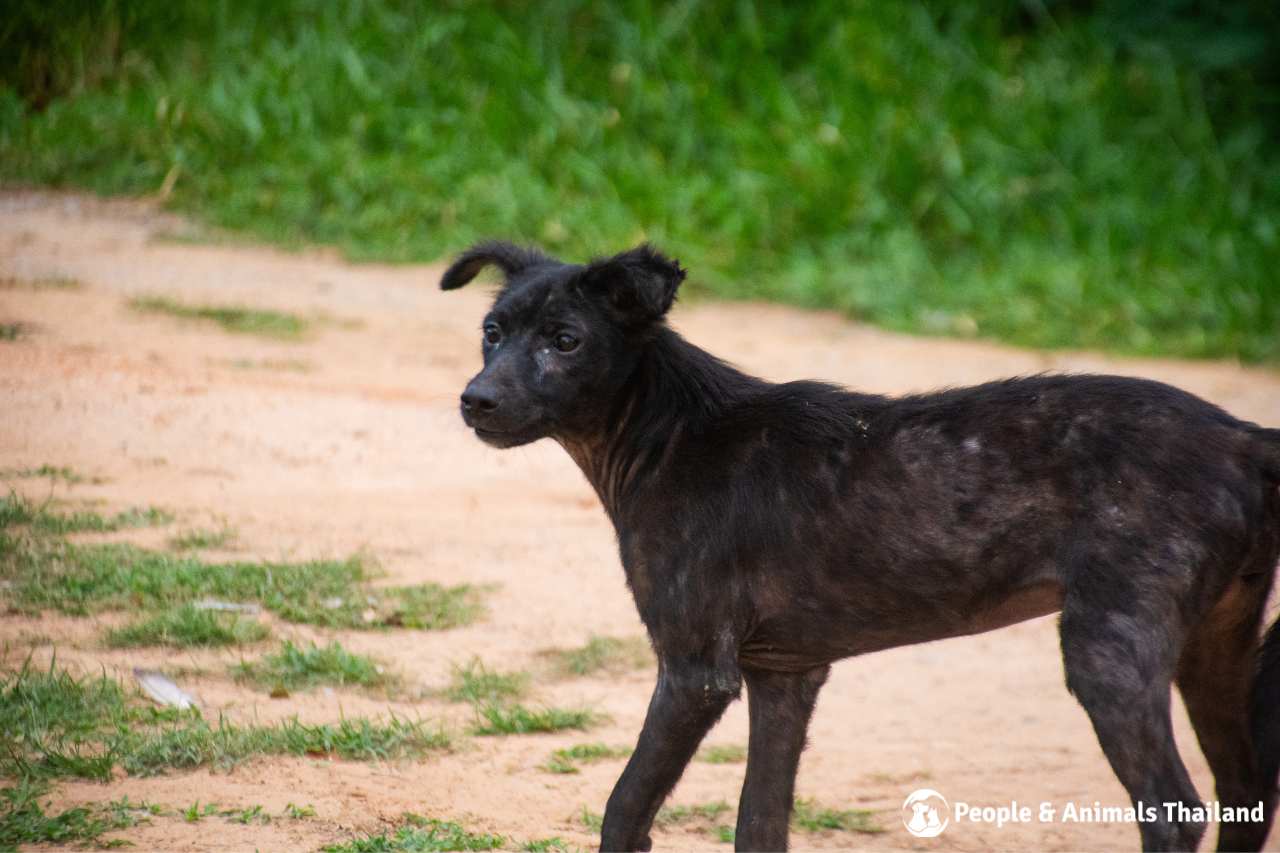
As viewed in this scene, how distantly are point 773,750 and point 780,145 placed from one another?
28.7 ft

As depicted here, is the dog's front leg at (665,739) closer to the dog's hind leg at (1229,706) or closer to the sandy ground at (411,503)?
the sandy ground at (411,503)

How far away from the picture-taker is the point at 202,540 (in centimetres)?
699

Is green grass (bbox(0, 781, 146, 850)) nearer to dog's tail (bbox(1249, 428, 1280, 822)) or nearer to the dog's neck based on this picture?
the dog's neck

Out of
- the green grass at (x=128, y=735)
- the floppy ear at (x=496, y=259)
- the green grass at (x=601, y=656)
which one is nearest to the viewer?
the green grass at (x=128, y=735)

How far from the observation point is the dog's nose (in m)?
4.90

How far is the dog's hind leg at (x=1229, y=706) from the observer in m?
4.65

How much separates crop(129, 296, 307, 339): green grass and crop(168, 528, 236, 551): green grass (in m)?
2.69

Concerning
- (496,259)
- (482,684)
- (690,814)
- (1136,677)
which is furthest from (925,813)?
(496,259)

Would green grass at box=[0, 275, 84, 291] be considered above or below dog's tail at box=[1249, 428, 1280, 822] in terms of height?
above

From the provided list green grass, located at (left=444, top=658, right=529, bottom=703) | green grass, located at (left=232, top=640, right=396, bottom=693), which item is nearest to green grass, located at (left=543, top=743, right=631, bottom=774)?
green grass, located at (left=444, top=658, right=529, bottom=703)

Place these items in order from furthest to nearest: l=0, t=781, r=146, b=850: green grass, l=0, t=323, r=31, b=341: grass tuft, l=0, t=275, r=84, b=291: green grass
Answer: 1. l=0, t=275, r=84, b=291: green grass
2. l=0, t=323, r=31, b=341: grass tuft
3. l=0, t=781, r=146, b=850: green grass

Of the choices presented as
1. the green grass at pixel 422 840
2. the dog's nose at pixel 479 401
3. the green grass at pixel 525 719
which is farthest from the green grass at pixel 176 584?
the dog's nose at pixel 479 401

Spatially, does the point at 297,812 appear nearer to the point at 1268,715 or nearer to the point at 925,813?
the point at 925,813

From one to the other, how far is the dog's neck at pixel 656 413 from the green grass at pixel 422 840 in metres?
1.06
